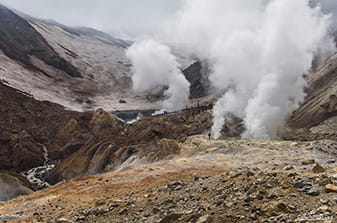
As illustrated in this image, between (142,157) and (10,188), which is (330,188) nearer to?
(142,157)

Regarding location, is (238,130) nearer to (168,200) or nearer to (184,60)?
(168,200)

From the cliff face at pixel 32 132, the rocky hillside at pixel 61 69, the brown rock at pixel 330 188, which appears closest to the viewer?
the brown rock at pixel 330 188

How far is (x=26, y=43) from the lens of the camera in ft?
232

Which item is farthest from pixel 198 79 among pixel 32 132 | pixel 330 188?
pixel 330 188

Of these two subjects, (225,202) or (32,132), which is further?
(32,132)

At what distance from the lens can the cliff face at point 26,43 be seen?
221ft

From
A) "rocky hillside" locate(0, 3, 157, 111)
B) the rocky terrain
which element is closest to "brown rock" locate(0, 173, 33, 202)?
the rocky terrain

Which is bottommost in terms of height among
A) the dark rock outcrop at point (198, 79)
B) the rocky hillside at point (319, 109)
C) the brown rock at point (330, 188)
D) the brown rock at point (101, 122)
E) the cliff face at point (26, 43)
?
the brown rock at point (330, 188)

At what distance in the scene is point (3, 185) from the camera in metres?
14.3

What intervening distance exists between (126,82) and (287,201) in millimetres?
78106

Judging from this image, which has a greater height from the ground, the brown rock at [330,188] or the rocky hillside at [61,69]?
the rocky hillside at [61,69]

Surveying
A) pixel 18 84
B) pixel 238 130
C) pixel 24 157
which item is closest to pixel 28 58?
pixel 18 84

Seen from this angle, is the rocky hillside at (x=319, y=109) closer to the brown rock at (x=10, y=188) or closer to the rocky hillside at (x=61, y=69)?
the brown rock at (x=10, y=188)

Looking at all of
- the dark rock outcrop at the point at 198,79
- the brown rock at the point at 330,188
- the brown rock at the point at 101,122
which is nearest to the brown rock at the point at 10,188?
the brown rock at the point at 330,188
